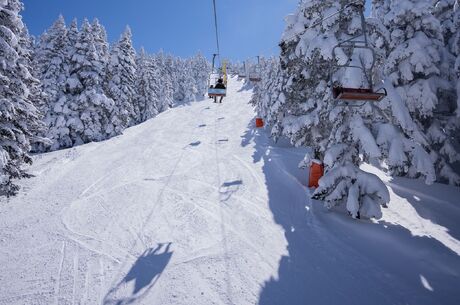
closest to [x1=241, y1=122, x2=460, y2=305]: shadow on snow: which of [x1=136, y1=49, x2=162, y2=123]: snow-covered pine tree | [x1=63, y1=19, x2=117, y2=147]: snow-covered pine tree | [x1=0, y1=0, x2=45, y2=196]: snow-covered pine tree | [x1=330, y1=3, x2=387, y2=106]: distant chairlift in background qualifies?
[x1=330, y1=3, x2=387, y2=106]: distant chairlift in background

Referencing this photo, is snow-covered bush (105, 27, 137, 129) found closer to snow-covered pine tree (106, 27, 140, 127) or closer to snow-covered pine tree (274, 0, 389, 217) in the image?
snow-covered pine tree (106, 27, 140, 127)

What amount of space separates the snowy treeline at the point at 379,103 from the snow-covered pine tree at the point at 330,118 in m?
0.04

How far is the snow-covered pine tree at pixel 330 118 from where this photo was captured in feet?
36.0

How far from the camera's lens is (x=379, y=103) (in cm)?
1195

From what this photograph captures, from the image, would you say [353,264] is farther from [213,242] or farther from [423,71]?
[423,71]

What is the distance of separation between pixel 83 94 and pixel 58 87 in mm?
2417

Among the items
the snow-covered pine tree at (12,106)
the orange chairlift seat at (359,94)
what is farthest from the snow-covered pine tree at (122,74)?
the orange chairlift seat at (359,94)

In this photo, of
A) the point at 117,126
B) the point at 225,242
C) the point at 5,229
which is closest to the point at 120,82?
the point at 117,126

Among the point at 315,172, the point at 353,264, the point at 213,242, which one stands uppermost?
the point at 315,172

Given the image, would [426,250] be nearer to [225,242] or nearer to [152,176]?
[225,242]

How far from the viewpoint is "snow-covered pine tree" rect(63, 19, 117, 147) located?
Answer: 95.9 feet

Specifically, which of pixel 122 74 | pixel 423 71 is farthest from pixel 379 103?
pixel 122 74

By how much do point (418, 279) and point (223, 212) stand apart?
6708 mm

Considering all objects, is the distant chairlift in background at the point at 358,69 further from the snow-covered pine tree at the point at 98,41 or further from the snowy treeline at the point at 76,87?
the snow-covered pine tree at the point at 98,41
